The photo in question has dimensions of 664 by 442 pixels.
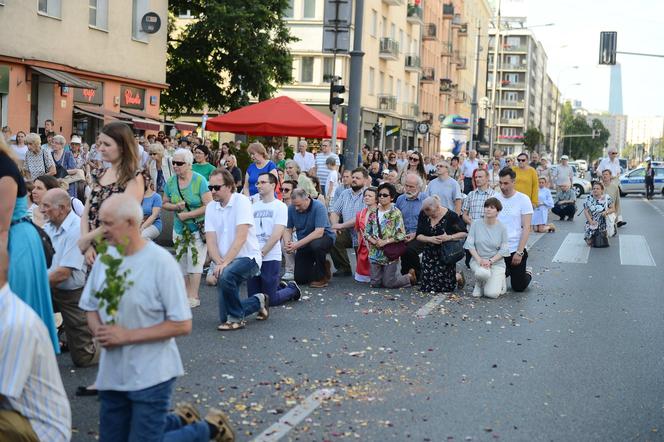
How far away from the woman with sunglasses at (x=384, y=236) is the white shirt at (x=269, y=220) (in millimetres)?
2386

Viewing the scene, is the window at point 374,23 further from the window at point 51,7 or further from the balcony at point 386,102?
the window at point 51,7

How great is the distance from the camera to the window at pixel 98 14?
94.8 ft

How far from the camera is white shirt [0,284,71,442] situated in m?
4.08

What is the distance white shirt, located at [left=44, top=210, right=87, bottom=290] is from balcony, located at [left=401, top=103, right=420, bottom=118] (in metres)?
59.7

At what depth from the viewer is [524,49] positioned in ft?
501

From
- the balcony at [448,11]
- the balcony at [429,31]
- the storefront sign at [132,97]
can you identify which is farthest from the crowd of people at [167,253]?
the balcony at [448,11]

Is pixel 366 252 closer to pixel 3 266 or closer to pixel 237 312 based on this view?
pixel 237 312

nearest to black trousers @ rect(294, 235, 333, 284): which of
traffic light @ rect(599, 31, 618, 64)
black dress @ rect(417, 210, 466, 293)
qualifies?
black dress @ rect(417, 210, 466, 293)

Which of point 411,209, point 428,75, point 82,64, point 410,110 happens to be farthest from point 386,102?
point 411,209

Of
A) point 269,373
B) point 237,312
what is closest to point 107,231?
point 269,373

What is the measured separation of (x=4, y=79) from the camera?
24.2 m

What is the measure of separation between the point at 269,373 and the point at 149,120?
24.9m

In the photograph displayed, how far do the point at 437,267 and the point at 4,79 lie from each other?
1582cm

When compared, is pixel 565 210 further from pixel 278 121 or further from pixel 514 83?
pixel 514 83
